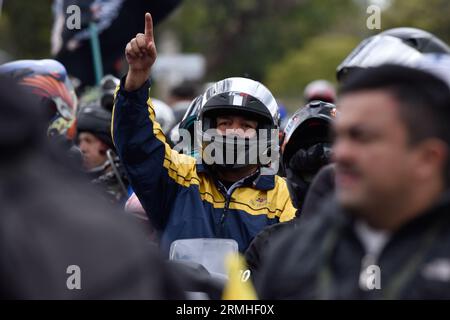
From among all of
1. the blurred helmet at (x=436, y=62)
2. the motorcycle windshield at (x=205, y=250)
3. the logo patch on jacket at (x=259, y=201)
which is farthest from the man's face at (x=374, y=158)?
the logo patch on jacket at (x=259, y=201)

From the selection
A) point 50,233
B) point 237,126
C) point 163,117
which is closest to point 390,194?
point 50,233

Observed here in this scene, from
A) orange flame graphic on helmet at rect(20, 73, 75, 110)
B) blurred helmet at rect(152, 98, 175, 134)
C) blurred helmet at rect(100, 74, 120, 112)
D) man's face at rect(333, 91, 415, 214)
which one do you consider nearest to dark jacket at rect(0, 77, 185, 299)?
man's face at rect(333, 91, 415, 214)

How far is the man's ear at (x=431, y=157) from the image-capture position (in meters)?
2.83

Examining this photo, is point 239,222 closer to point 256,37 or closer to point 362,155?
point 362,155

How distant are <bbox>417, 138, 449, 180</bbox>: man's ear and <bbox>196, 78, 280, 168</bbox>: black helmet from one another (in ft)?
8.20

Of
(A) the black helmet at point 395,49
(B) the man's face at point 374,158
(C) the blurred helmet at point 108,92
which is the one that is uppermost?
(C) the blurred helmet at point 108,92

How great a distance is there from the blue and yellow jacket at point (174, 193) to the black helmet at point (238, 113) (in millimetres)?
149

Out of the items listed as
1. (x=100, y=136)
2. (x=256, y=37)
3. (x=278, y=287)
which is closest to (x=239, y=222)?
(x=278, y=287)

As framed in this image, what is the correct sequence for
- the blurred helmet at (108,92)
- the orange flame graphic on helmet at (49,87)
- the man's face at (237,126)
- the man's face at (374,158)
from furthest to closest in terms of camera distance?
the blurred helmet at (108,92), the orange flame graphic on helmet at (49,87), the man's face at (237,126), the man's face at (374,158)

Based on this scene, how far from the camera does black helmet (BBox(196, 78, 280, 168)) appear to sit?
533cm

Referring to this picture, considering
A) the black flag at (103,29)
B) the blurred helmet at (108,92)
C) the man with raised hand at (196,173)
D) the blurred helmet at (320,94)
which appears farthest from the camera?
the blurred helmet at (320,94)

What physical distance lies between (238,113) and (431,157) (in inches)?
104

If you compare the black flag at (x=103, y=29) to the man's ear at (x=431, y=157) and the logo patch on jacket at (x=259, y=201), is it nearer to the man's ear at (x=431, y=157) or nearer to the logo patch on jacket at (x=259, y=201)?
the logo patch on jacket at (x=259, y=201)

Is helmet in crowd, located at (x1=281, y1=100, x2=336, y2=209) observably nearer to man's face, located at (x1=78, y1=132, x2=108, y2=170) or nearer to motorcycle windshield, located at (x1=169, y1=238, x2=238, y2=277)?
motorcycle windshield, located at (x1=169, y1=238, x2=238, y2=277)
